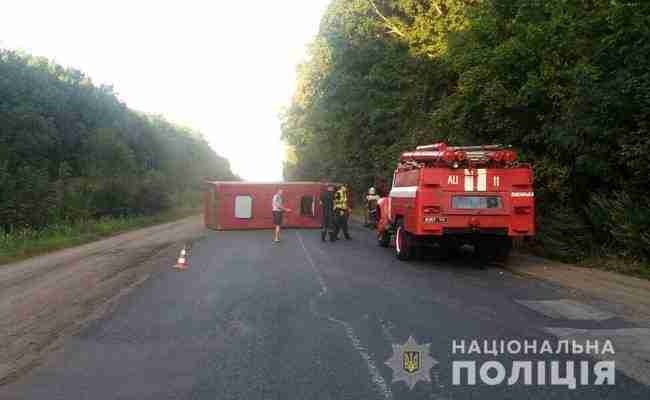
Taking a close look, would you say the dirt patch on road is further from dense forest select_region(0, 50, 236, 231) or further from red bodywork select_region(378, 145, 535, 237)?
dense forest select_region(0, 50, 236, 231)

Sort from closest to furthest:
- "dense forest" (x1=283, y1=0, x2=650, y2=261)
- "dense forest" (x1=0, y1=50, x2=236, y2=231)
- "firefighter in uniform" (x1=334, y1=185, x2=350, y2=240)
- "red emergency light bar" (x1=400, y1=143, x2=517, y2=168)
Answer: "dense forest" (x1=283, y1=0, x2=650, y2=261) < "red emergency light bar" (x1=400, y1=143, x2=517, y2=168) < "firefighter in uniform" (x1=334, y1=185, x2=350, y2=240) < "dense forest" (x1=0, y1=50, x2=236, y2=231)

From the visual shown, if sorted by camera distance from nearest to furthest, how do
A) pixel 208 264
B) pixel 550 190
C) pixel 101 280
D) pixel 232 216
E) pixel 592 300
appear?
pixel 592 300
pixel 101 280
pixel 208 264
pixel 550 190
pixel 232 216

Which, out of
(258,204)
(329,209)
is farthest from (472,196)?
(258,204)

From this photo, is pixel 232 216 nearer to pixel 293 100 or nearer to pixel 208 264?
pixel 208 264

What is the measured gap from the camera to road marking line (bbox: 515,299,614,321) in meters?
7.18

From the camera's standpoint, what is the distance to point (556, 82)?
1479cm

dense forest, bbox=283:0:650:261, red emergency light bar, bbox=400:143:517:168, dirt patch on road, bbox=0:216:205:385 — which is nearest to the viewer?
dirt patch on road, bbox=0:216:205:385

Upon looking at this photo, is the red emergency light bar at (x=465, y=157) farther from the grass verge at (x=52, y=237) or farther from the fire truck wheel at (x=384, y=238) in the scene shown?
the grass verge at (x=52, y=237)

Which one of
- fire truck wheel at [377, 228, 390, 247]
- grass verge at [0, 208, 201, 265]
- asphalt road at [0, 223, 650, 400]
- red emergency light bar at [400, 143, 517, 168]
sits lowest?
grass verge at [0, 208, 201, 265]

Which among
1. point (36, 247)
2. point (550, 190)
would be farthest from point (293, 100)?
point (550, 190)

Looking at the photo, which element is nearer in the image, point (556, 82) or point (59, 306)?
point (59, 306)

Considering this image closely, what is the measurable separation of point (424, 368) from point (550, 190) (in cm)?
1028

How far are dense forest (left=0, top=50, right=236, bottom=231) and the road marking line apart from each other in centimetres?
1938

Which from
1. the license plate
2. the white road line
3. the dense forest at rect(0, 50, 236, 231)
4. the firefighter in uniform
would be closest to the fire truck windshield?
the license plate
